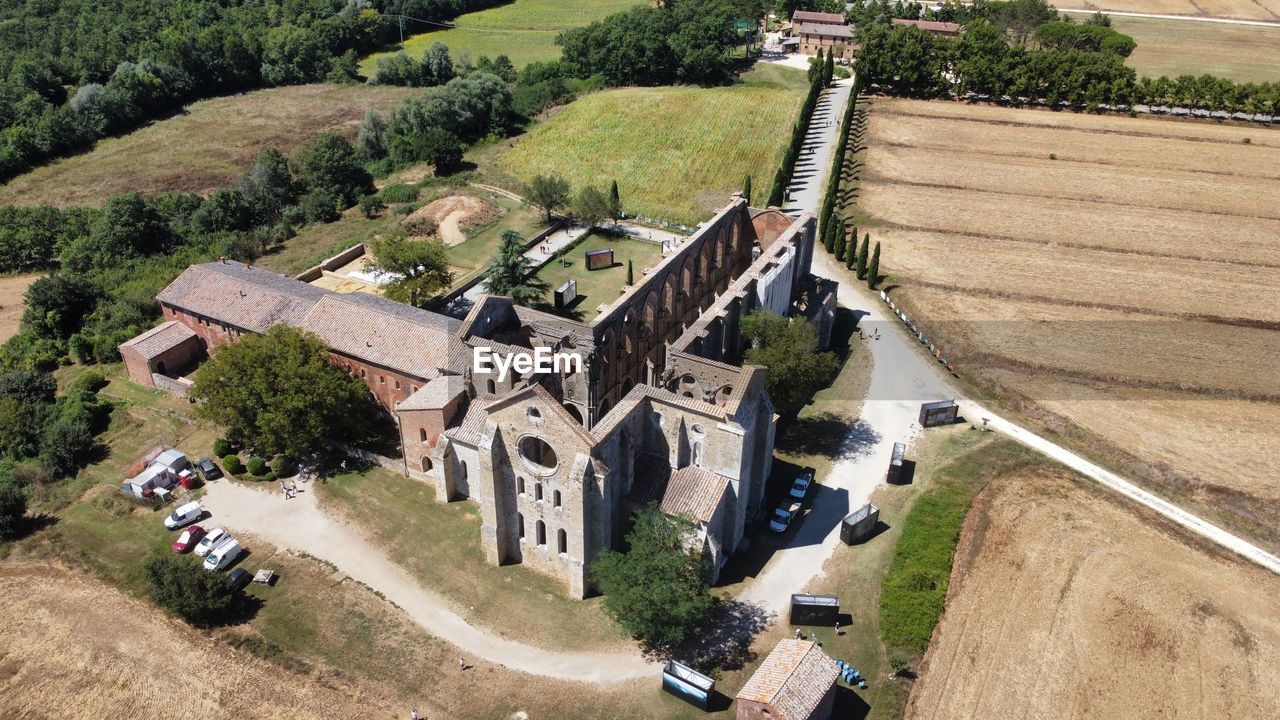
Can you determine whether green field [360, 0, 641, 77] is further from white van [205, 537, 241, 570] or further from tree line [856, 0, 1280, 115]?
white van [205, 537, 241, 570]

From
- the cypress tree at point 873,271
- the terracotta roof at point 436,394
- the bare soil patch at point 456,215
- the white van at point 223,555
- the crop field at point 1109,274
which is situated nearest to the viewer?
the white van at point 223,555

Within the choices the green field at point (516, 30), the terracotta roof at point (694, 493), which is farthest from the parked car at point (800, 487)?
the green field at point (516, 30)

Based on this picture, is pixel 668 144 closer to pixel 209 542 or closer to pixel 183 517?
pixel 183 517

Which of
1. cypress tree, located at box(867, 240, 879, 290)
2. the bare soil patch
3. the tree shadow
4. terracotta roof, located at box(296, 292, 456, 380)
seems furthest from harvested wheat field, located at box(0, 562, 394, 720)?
cypress tree, located at box(867, 240, 879, 290)

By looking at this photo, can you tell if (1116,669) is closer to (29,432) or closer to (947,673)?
(947,673)

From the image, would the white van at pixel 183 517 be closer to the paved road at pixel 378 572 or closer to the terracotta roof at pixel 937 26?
the paved road at pixel 378 572

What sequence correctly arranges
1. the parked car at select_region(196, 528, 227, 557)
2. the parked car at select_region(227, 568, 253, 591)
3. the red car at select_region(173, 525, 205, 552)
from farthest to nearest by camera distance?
the red car at select_region(173, 525, 205, 552) < the parked car at select_region(196, 528, 227, 557) < the parked car at select_region(227, 568, 253, 591)
